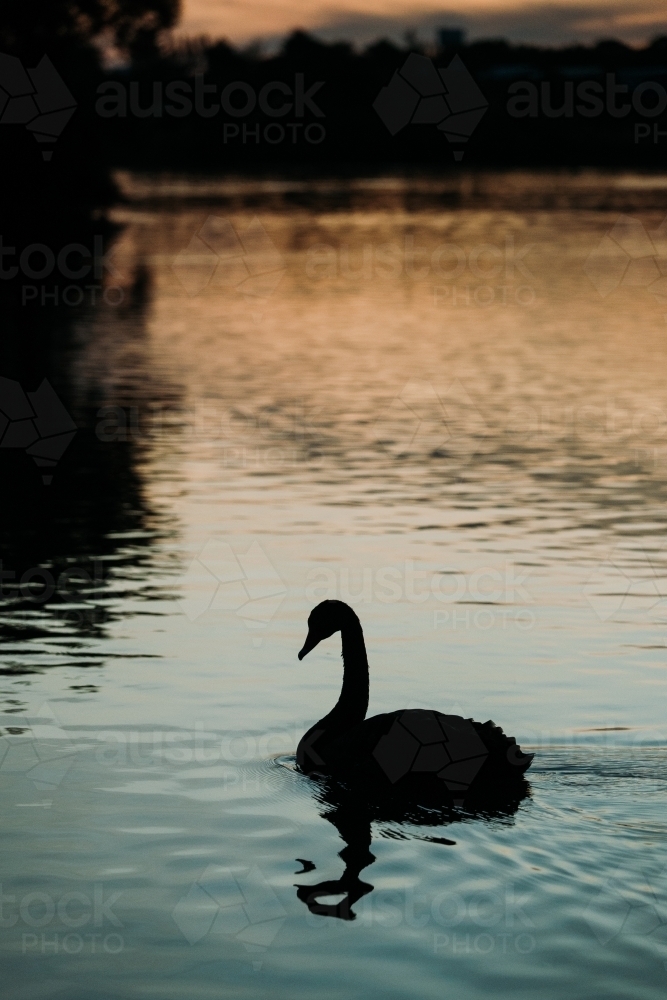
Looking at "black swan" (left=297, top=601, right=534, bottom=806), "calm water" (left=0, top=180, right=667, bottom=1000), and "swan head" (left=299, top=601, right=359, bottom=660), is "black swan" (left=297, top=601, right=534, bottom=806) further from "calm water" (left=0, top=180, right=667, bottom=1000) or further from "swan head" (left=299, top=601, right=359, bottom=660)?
"swan head" (left=299, top=601, right=359, bottom=660)

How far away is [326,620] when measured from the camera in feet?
33.1

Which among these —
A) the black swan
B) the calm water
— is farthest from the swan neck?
the calm water

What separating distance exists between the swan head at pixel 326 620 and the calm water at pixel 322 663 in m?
0.68

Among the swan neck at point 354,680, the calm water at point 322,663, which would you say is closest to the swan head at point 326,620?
the swan neck at point 354,680

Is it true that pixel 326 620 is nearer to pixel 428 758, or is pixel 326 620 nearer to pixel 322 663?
pixel 428 758

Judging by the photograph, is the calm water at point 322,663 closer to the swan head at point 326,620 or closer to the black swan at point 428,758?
the black swan at point 428,758

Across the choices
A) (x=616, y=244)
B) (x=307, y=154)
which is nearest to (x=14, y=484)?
(x=616, y=244)

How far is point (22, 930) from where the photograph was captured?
296 inches

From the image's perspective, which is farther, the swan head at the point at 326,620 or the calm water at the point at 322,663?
the swan head at the point at 326,620

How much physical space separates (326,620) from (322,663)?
2.40 meters

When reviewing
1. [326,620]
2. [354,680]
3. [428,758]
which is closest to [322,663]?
[326,620]

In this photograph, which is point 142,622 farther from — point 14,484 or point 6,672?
point 14,484

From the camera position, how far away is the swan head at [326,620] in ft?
32.8

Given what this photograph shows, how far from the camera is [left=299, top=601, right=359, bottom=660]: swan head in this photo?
1000cm
